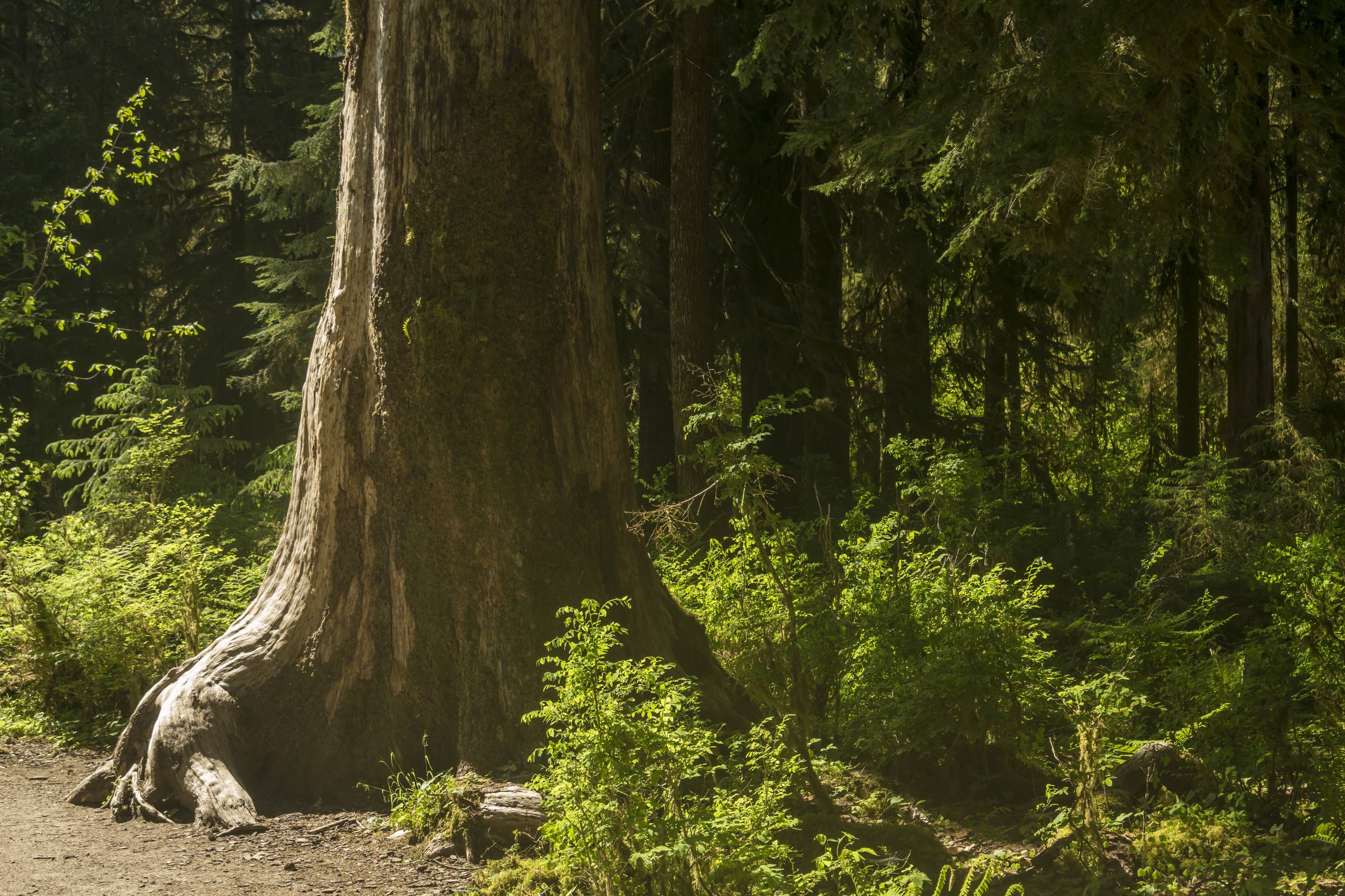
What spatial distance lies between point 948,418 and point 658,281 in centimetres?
378

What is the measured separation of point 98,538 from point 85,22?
14972 mm

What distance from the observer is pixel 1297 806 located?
185 inches

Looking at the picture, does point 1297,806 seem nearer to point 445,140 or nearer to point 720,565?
point 720,565

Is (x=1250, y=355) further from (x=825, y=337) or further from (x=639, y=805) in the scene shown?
(x=639, y=805)

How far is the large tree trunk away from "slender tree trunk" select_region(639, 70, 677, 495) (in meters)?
5.75

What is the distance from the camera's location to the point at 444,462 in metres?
5.59

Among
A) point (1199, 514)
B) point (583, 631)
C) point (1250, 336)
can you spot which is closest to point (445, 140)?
point (583, 631)

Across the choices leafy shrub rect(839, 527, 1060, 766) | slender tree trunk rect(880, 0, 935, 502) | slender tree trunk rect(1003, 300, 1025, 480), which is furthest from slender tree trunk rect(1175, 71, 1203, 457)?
leafy shrub rect(839, 527, 1060, 766)

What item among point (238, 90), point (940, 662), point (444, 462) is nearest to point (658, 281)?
point (444, 462)

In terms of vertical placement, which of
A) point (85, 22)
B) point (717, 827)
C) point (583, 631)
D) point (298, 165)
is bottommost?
point (717, 827)

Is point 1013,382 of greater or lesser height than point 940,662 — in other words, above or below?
above

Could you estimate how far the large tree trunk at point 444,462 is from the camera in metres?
5.52

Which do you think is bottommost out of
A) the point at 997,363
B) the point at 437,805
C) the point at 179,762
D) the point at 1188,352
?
the point at 437,805

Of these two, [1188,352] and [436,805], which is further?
[1188,352]
